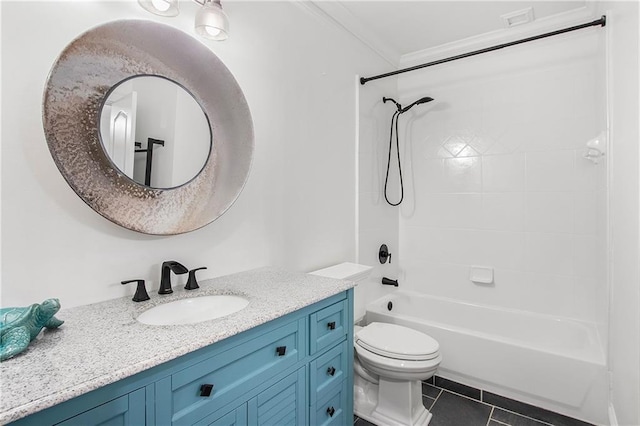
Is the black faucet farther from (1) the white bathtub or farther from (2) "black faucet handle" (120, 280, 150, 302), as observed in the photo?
(1) the white bathtub

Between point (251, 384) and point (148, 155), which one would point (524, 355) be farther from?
point (148, 155)

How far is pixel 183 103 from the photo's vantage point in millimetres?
1381

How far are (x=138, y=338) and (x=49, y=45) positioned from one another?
96 centimetres

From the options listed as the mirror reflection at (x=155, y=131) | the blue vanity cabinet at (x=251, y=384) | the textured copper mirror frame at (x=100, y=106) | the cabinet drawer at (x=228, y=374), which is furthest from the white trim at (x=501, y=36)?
the cabinet drawer at (x=228, y=374)

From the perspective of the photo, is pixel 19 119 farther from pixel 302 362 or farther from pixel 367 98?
pixel 367 98

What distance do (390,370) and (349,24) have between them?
2244 mm

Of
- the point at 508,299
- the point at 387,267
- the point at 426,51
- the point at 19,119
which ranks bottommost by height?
the point at 508,299

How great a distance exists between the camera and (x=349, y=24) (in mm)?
2316

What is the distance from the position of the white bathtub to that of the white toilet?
1.36ft

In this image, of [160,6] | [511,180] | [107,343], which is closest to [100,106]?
[160,6]

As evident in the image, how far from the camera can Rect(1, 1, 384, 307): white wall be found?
99 cm

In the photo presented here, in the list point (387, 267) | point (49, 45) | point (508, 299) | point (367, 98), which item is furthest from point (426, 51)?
point (49, 45)

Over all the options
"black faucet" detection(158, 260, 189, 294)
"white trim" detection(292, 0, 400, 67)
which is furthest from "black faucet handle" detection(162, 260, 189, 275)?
"white trim" detection(292, 0, 400, 67)

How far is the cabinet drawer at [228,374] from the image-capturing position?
2.83 ft
